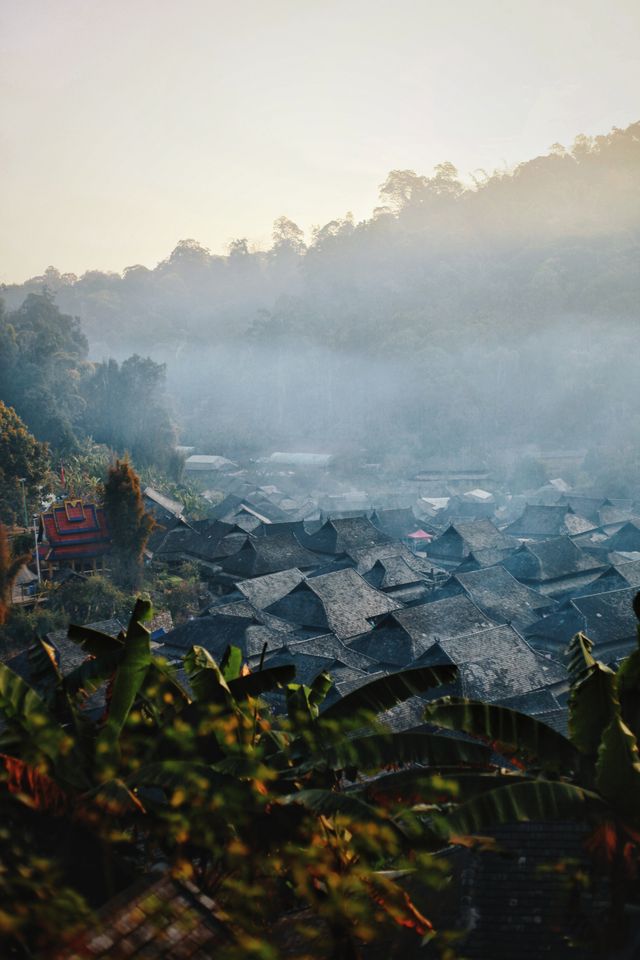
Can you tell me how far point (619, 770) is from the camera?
742 centimetres

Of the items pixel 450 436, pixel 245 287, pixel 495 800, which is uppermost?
pixel 245 287

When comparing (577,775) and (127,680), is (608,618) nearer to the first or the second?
(577,775)

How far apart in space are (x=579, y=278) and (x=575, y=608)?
86695mm

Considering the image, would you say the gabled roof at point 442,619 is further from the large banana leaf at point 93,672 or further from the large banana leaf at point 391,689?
the large banana leaf at point 93,672

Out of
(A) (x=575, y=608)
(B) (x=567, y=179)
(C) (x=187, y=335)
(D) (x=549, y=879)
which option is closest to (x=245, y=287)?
(C) (x=187, y=335)

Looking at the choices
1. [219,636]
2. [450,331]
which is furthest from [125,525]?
[450,331]

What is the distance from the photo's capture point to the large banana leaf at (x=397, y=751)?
846cm

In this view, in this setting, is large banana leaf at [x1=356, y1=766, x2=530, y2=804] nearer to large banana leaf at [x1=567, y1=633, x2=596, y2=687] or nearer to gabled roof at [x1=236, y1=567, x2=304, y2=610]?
large banana leaf at [x1=567, y1=633, x2=596, y2=687]

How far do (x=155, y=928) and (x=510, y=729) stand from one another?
12.6 ft

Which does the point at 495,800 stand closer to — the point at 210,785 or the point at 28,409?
the point at 210,785

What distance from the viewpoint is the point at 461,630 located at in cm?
2806

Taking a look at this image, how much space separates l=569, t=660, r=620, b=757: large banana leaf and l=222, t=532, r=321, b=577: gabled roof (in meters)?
31.0

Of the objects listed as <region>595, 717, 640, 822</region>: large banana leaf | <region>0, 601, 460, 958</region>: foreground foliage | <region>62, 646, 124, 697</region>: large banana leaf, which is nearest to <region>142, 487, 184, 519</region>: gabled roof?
<region>62, 646, 124, 697</region>: large banana leaf

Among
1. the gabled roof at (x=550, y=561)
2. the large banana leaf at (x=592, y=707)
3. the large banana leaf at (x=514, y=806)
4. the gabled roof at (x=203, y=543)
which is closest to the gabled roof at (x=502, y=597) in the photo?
the gabled roof at (x=550, y=561)
